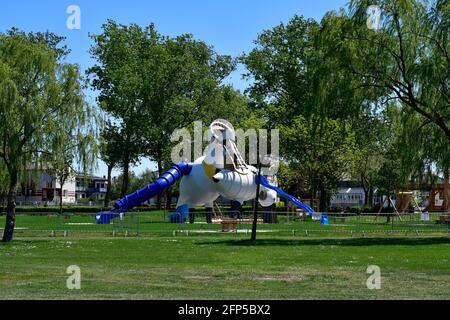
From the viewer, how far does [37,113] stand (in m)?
29.9

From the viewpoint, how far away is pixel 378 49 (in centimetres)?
3170

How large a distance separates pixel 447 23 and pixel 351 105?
17.5 feet

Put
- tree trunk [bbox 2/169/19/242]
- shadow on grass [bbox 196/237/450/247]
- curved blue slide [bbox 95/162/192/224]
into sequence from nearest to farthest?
shadow on grass [bbox 196/237/450/247]
tree trunk [bbox 2/169/19/242]
curved blue slide [bbox 95/162/192/224]

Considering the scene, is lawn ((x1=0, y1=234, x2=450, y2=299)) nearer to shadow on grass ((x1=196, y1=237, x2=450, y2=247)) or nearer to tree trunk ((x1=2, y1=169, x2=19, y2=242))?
shadow on grass ((x1=196, y1=237, x2=450, y2=247))

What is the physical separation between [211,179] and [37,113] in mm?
24978

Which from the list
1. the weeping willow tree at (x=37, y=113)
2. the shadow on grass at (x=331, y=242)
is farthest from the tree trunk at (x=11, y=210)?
the shadow on grass at (x=331, y=242)

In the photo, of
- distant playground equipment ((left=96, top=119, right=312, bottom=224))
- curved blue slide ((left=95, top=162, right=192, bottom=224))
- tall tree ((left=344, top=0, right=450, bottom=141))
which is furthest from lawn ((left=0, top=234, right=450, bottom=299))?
distant playground equipment ((left=96, top=119, right=312, bottom=224))

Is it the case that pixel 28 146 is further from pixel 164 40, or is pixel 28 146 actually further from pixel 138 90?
pixel 164 40

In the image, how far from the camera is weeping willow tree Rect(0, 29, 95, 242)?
2980 centimetres

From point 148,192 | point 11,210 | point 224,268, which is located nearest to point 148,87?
point 148,192

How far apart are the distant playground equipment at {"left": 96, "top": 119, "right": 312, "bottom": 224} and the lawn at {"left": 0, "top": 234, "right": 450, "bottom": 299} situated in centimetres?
2131

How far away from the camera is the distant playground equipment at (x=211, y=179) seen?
52.9 meters

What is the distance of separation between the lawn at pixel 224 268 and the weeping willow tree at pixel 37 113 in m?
3.54
